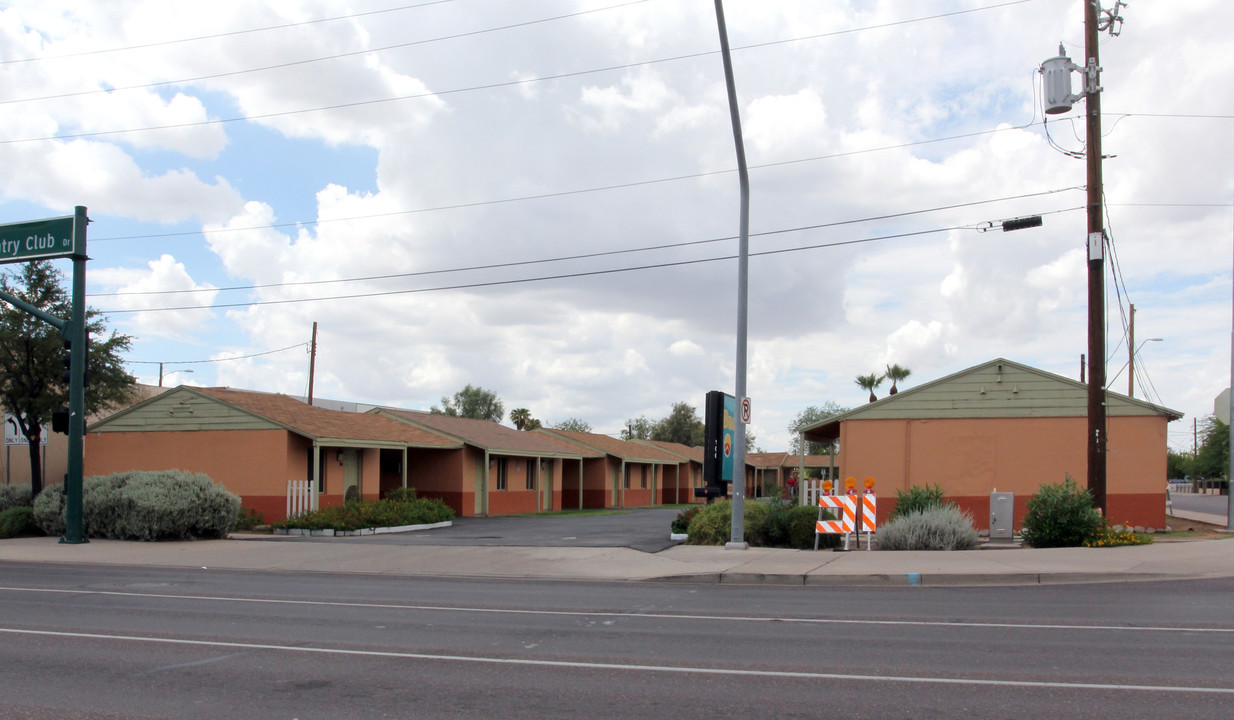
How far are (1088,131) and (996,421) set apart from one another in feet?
23.4

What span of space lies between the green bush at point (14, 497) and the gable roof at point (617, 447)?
25.6m

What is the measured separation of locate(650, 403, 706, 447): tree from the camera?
90938mm

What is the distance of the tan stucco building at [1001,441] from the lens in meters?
21.9

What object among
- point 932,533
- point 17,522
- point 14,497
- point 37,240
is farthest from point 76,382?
point 932,533

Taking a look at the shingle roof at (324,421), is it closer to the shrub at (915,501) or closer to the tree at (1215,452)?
the shrub at (915,501)

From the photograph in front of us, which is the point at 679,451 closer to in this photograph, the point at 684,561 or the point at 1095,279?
the point at 1095,279

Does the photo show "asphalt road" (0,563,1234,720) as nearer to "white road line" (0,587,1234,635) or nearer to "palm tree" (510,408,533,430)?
"white road line" (0,587,1234,635)

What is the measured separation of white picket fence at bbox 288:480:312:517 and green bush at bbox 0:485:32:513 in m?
6.45

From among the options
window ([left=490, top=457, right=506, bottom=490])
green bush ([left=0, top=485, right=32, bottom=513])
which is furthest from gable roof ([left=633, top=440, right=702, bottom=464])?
green bush ([left=0, top=485, right=32, bottom=513])

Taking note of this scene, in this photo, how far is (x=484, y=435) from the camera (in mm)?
37719

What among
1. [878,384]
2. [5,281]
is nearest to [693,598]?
[5,281]

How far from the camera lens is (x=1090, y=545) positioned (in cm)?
1736

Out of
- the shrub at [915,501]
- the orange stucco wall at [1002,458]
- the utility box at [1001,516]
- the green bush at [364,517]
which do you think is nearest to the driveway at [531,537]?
the green bush at [364,517]

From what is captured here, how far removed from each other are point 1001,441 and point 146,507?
1962 cm
